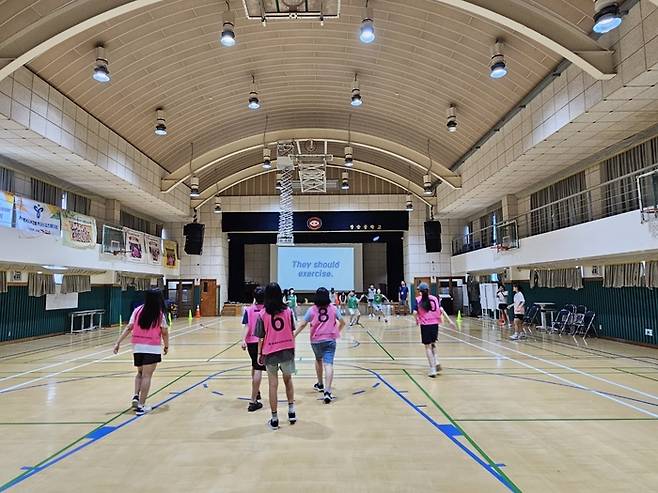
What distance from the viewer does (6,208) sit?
1193 centimetres

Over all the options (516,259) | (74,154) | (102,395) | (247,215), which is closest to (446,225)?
(516,259)

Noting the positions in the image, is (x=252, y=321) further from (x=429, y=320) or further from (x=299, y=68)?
(x=299, y=68)

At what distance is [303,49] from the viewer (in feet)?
43.0

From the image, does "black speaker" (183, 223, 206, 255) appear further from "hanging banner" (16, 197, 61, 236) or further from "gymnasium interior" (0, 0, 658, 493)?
"hanging banner" (16, 197, 61, 236)

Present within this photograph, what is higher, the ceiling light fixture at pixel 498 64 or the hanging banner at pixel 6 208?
the ceiling light fixture at pixel 498 64

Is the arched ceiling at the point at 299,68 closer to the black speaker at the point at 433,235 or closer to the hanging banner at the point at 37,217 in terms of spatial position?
the hanging banner at the point at 37,217

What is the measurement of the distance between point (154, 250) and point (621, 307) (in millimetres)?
20812

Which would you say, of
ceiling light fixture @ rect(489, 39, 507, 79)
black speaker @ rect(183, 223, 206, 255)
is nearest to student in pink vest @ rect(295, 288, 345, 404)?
ceiling light fixture @ rect(489, 39, 507, 79)

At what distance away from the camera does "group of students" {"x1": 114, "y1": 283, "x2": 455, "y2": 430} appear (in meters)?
5.00

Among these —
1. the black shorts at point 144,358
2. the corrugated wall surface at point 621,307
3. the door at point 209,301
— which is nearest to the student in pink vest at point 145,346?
the black shorts at point 144,358

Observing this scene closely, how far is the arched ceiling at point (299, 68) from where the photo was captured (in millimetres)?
10672

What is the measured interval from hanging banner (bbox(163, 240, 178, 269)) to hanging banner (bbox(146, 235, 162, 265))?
2.75ft

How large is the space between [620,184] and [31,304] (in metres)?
19.8

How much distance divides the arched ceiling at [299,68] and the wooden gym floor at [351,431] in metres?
7.15
